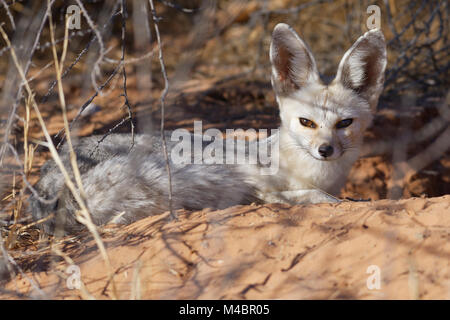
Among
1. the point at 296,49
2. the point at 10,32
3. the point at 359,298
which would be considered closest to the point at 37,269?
the point at 359,298

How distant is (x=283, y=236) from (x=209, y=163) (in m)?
1.17

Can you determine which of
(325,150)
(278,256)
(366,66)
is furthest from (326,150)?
(278,256)

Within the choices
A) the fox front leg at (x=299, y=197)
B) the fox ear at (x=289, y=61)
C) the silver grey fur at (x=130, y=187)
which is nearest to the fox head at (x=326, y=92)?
the fox ear at (x=289, y=61)

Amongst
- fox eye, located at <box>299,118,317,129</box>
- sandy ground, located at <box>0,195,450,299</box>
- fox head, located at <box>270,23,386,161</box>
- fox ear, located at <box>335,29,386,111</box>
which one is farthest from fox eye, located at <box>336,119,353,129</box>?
sandy ground, located at <box>0,195,450,299</box>

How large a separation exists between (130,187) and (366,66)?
1.71 metres

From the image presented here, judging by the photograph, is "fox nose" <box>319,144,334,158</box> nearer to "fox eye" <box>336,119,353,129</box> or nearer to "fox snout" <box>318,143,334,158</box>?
"fox snout" <box>318,143,334,158</box>

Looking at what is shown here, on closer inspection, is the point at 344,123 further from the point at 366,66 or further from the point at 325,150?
the point at 366,66

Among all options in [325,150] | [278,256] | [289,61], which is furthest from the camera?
[289,61]

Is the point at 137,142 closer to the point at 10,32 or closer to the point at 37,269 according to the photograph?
the point at 37,269

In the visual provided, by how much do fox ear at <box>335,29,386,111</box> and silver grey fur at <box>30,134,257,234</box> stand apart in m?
0.97

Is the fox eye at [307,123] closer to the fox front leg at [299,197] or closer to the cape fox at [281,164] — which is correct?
the cape fox at [281,164]

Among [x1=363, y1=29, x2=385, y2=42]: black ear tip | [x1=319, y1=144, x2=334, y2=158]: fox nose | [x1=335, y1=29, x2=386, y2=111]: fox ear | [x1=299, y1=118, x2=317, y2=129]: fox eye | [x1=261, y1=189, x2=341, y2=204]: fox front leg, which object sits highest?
[x1=363, y1=29, x2=385, y2=42]: black ear tip

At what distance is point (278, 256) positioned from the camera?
80.0 inches

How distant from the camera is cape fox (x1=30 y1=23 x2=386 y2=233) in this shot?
9.38 feet
